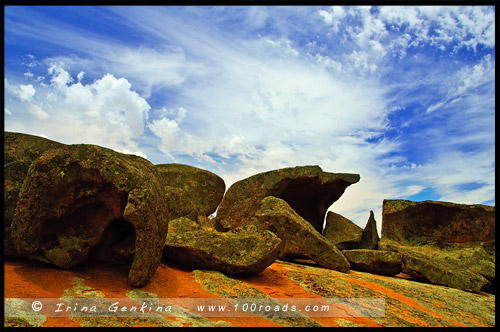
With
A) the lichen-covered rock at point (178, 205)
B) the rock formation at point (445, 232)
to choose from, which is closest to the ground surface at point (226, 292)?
the lichen-covered rock at point (178, 205)

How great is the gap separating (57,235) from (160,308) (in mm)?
2277

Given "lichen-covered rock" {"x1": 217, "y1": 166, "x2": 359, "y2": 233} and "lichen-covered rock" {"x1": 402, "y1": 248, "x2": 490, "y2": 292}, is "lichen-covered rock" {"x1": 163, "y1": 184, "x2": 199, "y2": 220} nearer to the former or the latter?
"lichen-covered rock" {"x1": 217, "y1": 166, "x2": 359, "y2": 233}

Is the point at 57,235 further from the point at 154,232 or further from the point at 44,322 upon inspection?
the point at 44,322

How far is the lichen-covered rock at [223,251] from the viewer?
6.73 m

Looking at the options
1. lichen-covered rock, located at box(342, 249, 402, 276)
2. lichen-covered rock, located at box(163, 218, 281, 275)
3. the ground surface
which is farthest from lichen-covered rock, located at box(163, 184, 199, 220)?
lichen-covered rock, located at box(342, 249, 402, 276)

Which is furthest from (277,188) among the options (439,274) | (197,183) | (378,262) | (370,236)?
(439,274)

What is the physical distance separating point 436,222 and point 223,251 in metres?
11.0

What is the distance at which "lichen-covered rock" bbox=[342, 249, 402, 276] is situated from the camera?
10.2 m

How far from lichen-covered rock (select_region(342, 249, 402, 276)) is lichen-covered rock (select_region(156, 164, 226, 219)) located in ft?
26.7

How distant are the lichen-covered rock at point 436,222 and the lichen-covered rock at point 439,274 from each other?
11.5ft

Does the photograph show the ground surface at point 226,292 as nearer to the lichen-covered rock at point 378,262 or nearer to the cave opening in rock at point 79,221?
the cave opening in rock at point 79,221

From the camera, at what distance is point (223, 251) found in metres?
6.82
